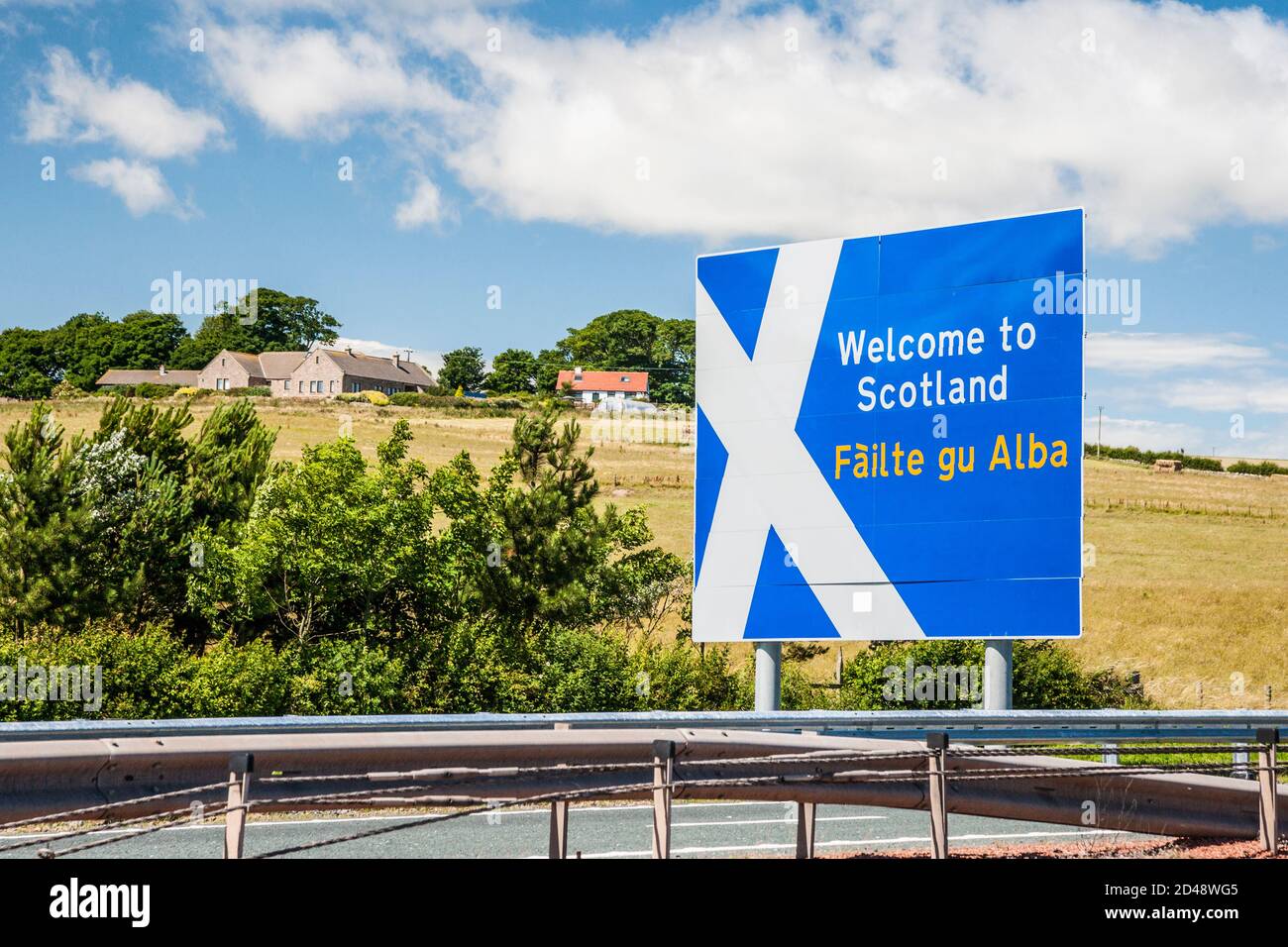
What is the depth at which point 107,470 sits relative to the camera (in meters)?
30.9

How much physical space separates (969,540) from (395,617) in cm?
1700

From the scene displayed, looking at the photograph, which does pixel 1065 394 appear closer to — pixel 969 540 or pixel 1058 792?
pixel 969 540

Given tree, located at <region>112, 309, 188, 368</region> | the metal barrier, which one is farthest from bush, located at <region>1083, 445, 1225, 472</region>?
tree, located at <region>112, 309, 188, 368</region>

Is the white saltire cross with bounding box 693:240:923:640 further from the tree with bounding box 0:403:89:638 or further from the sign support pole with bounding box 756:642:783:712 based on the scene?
the tree with bounding box 0:403:89:638

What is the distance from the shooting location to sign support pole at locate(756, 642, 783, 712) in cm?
1623

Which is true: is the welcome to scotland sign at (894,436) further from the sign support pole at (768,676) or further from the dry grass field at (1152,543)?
the dry grass field at (1152,543)

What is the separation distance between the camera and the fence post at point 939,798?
24.1 feet

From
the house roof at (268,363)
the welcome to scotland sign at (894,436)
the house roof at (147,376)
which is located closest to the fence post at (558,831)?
the welcome to scotland sign at (894,436)

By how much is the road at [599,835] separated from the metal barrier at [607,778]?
3.10 feet

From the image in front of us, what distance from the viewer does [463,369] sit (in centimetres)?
14462

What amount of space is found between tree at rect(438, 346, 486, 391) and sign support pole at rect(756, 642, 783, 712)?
12956 centimetres

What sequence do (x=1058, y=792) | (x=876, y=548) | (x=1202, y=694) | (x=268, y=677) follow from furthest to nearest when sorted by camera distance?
1. (x=1202, y=694)
2. (x=268, y=677)
3. (x=876, y=548)
4. (x=1058, y=792)

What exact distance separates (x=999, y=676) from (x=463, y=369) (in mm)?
132462
